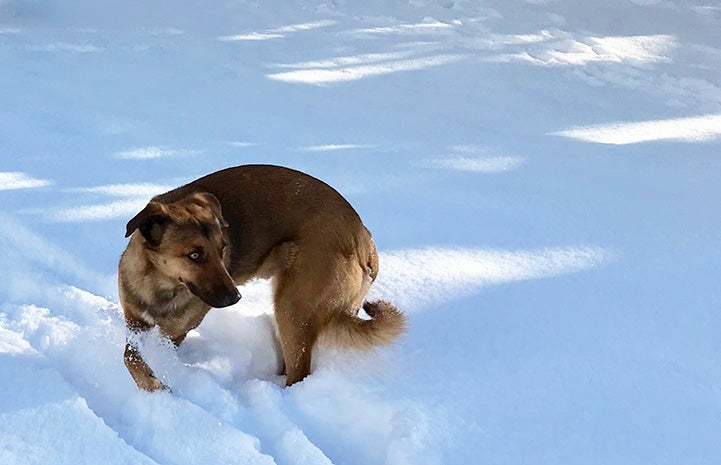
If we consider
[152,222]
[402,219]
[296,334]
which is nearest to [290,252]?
[296,334]

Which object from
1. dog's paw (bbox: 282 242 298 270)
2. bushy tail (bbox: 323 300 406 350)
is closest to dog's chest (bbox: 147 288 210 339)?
dog's paw (bbox: 282 242 298 270)

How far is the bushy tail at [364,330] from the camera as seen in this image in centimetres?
341

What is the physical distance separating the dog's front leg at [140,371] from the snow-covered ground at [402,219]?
0.23 ft

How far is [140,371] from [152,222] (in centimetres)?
63

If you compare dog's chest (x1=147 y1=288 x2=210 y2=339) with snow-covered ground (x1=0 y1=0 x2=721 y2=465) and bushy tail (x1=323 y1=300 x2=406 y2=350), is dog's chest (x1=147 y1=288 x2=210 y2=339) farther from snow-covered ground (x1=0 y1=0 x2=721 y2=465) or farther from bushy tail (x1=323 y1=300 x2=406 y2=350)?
bushy tail (x1=323 y1=300 x2=406 y2=350)

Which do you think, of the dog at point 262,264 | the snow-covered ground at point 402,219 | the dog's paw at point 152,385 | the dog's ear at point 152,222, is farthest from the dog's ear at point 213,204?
the dog's paw at point 152,385

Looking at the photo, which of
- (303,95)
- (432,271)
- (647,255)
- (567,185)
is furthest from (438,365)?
(303,95)

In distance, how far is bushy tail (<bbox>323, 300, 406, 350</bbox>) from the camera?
3.41m

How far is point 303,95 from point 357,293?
3.57 m

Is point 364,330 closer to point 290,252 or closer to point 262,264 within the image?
point 290,252

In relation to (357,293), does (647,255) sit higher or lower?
lower

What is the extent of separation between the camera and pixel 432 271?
4180mm

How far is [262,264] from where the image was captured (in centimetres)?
360

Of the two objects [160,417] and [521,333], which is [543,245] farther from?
[160,417]
